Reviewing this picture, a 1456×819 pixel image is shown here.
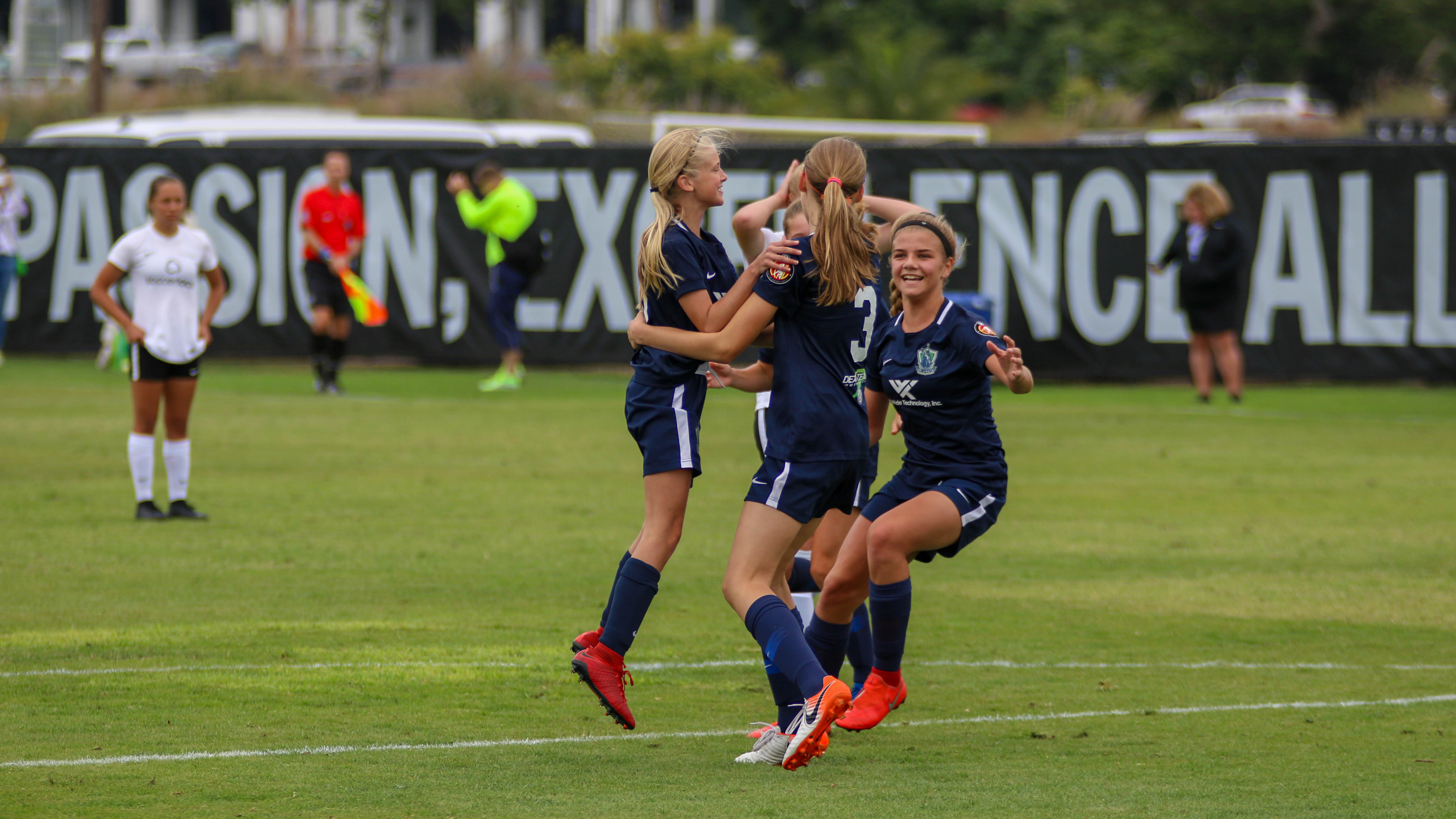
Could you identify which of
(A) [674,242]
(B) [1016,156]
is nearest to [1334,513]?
(A) [674,242]

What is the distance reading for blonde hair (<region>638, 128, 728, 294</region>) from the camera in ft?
18.9

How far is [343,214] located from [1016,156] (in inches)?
298

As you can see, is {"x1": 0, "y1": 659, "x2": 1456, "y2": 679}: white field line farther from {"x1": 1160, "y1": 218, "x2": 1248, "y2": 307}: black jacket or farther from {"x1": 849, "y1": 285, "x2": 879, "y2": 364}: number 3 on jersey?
{"x1": 1160, "y1": 218, "x2": 1248, "y2": 307}: black jacket

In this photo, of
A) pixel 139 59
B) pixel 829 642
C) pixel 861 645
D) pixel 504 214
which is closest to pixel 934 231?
pixel 829 642

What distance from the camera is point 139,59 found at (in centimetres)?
6400

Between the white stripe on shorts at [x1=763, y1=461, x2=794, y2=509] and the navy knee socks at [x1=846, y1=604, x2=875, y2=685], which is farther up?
the white stripe on shorts at [x1=763, y1=461, x2=794, y2=509]

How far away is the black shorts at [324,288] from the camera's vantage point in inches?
701

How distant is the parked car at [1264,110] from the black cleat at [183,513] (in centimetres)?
3463

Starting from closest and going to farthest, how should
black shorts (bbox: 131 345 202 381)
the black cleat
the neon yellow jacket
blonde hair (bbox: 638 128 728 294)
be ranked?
blonde hair (bbox: 638 128 728 294) < black shorts (bbox: 131 345 202 381) < the black cleat < the neon yellow jacket

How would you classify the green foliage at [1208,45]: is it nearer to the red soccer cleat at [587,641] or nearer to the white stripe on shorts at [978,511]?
the white stripe on shorts at [978,511]

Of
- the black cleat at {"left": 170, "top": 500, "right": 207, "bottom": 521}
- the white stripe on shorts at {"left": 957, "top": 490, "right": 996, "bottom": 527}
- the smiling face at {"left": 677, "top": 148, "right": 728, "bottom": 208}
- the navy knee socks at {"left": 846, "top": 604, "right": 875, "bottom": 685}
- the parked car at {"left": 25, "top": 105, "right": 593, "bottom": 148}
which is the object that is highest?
the parked car at {"left": 25, "top": 105, "right": 593, "bottom": 148}

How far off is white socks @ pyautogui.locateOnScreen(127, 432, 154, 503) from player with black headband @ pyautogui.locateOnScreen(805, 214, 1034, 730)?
5.85m

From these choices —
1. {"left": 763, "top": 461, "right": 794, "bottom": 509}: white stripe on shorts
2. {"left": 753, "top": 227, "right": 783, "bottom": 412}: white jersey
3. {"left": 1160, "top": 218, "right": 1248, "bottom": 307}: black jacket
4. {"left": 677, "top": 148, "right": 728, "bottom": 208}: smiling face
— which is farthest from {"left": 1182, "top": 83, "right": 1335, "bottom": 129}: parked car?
{"left": 763, "top": 461, "right": 794, "bottom": 509}: white stripe on shorts

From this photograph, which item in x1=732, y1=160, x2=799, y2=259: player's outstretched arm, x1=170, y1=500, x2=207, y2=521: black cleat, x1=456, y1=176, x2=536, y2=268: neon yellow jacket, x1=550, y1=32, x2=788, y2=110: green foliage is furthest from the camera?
x1=550, y1=32, x2=788, y2=110: green foliage
